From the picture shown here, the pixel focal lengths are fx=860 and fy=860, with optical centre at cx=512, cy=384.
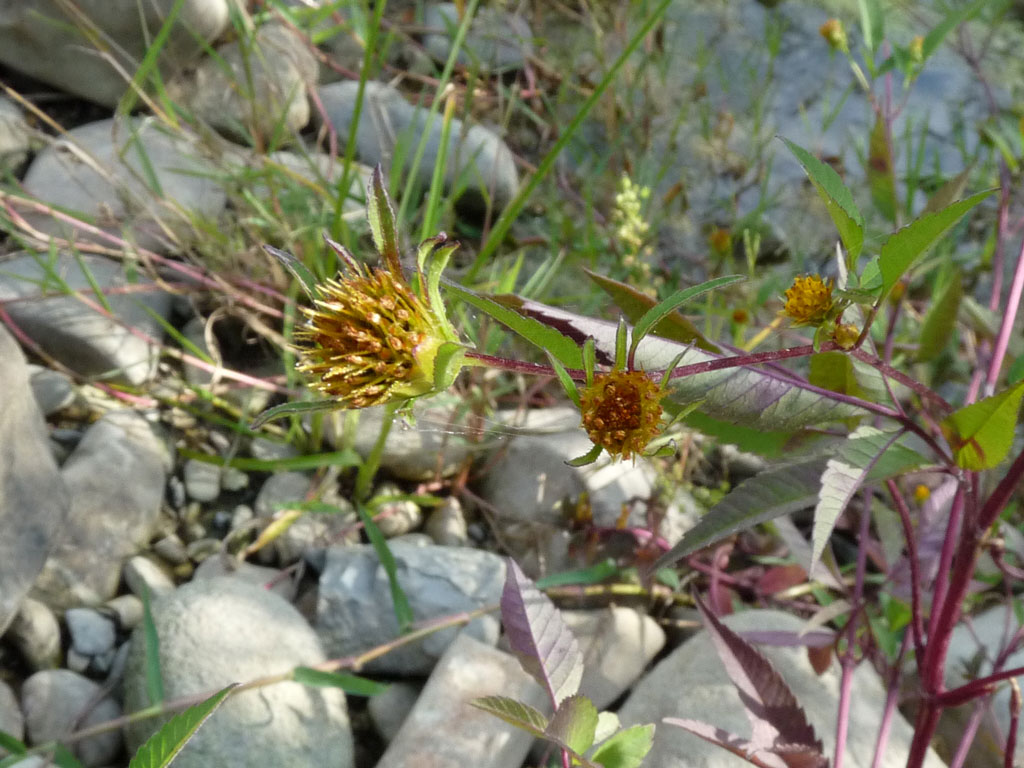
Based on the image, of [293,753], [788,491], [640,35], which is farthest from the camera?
[293,753]

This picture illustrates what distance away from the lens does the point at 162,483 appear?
1532mm

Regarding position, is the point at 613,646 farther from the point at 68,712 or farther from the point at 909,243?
the point at 909,243

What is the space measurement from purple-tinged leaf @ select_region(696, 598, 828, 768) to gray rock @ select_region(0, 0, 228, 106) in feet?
5.82

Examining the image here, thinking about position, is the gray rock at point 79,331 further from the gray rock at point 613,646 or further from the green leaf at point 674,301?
the green leaf at point 674,301

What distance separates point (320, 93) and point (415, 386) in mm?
1809

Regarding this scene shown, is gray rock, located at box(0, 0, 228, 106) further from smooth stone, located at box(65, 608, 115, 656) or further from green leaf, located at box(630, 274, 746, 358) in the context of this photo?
green leaf, located at box(630, 274, 746, 358)

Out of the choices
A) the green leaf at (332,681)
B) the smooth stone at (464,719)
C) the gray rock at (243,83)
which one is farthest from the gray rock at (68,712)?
the gray rock at (243,83)

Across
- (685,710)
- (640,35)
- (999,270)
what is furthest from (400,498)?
(999,270)

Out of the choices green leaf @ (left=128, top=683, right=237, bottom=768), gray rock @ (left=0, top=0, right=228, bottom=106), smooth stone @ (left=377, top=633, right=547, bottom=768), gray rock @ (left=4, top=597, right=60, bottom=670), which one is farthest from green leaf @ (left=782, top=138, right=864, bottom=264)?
gray rock @ (left=0, top=0, right=228, bottom=106)

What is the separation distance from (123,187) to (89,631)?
0.83 metres

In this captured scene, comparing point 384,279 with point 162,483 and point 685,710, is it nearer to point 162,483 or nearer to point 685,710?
point 685,710

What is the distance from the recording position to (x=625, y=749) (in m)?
0.82

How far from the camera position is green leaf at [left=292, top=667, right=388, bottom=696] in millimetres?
1214

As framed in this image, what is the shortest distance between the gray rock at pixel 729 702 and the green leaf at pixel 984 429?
595mm
